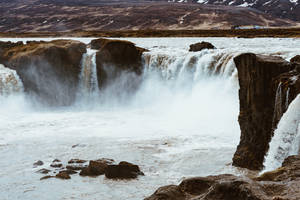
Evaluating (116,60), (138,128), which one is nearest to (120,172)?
(138,128)

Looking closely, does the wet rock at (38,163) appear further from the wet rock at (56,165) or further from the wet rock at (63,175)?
the wet rock at (63,175)

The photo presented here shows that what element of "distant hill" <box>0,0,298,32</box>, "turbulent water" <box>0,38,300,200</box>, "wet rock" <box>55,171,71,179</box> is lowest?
"turbulent water" <box>0,38,300,200</box>

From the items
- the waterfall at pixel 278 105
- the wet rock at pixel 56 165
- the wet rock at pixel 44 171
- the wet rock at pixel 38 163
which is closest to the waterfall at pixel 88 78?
the wet rock at pixel 38 163

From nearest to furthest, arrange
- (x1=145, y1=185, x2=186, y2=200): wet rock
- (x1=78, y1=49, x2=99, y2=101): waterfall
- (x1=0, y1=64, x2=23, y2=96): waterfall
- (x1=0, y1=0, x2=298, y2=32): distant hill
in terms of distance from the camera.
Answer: (x1=145, y1=185, x2=186, y2=200): wet rock
(x1=0, y1=64, x2=23, y2=96): waterfall
(x1=78, y1=49, x2=99, y2=101): waterfall
(x1=0, y1=0, x2=298, y2=32): distant hill

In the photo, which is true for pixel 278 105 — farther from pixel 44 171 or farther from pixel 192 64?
pixel 192 64

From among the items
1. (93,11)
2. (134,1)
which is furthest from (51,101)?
(134,1)

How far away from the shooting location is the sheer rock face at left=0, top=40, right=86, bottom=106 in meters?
27.2

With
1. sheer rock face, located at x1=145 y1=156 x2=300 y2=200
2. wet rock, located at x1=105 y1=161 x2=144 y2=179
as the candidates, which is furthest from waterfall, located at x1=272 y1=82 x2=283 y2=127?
wet rock, located at x1=105 y1=161 x2=144 y2=179

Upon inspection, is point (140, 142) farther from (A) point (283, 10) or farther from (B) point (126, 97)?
(A) point (283, 10)

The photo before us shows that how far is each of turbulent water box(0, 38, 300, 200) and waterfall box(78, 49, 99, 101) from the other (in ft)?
0.22

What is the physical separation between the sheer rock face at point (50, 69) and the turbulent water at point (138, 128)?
2.22 ft

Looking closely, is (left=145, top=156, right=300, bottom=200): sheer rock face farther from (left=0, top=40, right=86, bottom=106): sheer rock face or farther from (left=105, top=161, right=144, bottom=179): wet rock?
(left=0, top=40, right=86, bottom=106): sheer rock face

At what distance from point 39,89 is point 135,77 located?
6.46 meters

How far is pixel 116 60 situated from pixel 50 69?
14.4ft
